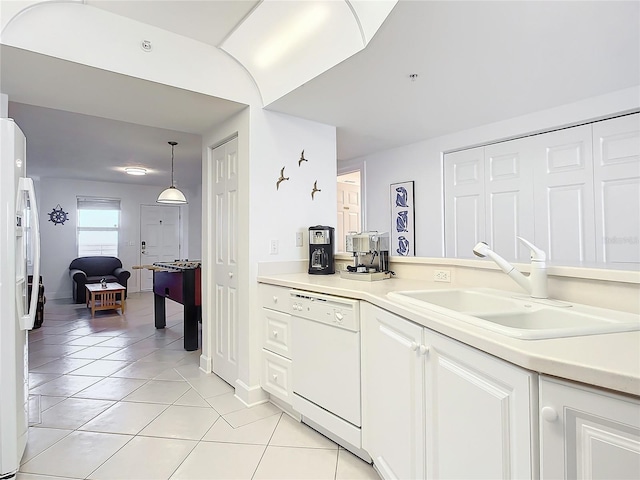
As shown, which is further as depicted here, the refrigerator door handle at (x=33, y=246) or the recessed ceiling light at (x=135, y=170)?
the recessed ceiling light at (x=135, y=170)

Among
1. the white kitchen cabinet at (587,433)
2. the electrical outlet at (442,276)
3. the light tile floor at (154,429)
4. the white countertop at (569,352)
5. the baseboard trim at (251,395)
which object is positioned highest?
the electrical outlet at (442,276)

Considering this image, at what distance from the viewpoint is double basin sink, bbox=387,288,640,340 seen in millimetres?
981

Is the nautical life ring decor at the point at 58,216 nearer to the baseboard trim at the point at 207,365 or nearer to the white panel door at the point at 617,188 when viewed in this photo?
the baseboard trim at the point at 207,365

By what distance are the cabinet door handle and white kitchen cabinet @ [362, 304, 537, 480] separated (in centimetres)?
3

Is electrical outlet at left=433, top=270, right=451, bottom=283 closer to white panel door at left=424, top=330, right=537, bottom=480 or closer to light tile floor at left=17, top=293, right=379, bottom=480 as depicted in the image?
white panel door at left=424, top=330, right=537, bottom=480

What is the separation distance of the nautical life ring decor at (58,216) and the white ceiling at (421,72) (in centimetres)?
460

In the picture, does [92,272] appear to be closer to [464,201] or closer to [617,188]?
[464,201]

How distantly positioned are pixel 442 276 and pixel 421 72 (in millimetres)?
1287

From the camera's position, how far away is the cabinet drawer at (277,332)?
2373mm

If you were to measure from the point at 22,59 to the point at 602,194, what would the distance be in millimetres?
3925

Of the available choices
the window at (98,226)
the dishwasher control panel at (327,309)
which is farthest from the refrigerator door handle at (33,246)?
the window at (98,226)

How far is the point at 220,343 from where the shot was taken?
3.12 metres

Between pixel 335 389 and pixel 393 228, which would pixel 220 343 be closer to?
pixel 335 389

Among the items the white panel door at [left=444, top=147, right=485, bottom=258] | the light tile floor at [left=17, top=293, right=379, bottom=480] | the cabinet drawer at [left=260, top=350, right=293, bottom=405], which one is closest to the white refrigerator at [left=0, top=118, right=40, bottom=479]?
the light tile floor at [left=17, top=293, right=379, bottom=480]
